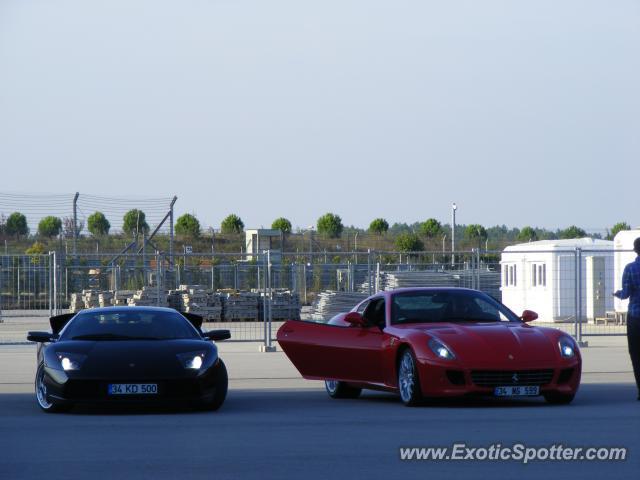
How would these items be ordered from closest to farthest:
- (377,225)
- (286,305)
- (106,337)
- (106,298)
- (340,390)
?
(106,337) → (340,390) → (106,298) → (286,305) → (377,225)

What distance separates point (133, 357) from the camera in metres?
13.3

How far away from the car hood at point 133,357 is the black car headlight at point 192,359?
0.15 ft

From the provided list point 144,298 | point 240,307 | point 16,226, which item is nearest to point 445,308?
point 144,298

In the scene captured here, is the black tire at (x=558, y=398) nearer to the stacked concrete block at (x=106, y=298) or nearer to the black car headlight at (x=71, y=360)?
the black car headlight at (x=71, y=360)

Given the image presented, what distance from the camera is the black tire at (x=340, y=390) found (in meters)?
15.5

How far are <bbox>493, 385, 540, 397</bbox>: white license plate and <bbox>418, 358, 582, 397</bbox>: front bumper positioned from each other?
0.10 ft

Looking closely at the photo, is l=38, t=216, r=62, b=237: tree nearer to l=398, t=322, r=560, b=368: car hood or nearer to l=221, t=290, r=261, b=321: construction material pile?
l=221, t=290, r=261, b=321: construction material pile

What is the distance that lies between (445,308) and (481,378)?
1558 mm

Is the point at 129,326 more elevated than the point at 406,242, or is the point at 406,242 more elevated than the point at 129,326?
the point at 406,242

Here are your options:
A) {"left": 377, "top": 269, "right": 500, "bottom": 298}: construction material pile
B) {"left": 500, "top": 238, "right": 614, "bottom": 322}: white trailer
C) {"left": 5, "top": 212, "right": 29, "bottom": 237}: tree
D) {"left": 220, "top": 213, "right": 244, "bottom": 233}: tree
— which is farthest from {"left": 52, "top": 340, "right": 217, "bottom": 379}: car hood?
{"left": 220, "top": 213, "right": 244, "bottom": 233}: tree

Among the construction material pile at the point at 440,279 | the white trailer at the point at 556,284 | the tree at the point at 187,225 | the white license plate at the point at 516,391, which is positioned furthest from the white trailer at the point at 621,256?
the tree at the point at 187,225

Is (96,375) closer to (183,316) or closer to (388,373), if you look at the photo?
(183,316)

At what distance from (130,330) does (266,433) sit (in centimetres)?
350

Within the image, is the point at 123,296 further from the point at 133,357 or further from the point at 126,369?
the point at 126,369
